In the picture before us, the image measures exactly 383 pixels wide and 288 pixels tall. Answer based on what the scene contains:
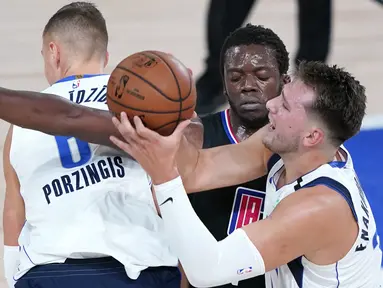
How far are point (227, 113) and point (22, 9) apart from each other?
4.45m

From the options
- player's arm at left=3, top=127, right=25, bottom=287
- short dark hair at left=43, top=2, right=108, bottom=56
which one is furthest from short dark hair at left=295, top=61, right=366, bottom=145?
player's arm at left=3, top=127, right=25, bottom=287

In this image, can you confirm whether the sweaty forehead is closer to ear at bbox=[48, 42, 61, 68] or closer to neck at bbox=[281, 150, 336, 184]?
neck at bbox=[281, 150, 336, 184]

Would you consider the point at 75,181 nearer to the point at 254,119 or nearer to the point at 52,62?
the point at 52,62

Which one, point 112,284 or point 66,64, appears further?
point 66,64

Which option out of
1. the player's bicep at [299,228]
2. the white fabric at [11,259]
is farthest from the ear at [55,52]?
the player's bicep at [299,228]

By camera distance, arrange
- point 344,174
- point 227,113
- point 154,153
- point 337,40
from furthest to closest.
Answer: point 337,40 → point 227,113 → point 344,174 → point 154,153

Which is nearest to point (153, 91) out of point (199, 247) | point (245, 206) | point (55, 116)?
point (55, 116)

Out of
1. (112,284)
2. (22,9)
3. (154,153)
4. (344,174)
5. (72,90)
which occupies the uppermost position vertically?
(22,9)

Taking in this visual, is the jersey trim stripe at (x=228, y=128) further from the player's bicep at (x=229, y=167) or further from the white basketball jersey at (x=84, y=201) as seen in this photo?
the white basketball jersey at (x=84, y=201)

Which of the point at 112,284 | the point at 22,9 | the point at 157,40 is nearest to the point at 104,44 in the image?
the point at 112,284

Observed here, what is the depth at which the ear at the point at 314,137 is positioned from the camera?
9.92 ft

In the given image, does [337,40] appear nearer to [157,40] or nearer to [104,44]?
[157,40]

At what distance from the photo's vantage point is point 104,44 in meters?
3.56

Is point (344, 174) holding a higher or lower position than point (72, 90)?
lower
